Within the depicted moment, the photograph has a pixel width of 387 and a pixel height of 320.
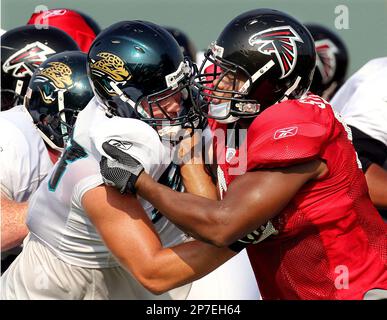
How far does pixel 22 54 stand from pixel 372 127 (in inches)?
86.7

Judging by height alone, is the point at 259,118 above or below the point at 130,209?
above

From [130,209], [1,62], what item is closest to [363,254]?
[130,209]

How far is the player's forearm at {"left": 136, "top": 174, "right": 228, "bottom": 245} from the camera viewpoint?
3223 mm

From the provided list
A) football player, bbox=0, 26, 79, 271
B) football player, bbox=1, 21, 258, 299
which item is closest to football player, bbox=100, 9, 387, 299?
football player, bbox=1, 21, 258, 299

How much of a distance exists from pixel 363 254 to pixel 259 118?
65cm

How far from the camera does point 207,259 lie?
135 inches

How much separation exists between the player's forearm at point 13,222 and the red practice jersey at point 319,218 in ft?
4.52

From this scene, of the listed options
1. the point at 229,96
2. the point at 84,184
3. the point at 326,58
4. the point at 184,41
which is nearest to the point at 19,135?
the point at 84,184

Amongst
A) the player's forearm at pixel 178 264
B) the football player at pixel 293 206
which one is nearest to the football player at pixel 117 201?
the player's forearm at pixel 178 264

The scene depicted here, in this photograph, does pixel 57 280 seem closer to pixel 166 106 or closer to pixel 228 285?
pixel 166 106

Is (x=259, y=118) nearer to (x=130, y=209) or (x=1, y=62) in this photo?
(x=130, y=209)

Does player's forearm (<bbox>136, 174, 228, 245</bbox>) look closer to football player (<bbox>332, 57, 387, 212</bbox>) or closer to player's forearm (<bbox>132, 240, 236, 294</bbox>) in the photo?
player's forearm (<bbox>132, 240, 236, 294</bbox>)

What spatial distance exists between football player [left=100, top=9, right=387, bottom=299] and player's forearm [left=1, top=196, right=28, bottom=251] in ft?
3.71

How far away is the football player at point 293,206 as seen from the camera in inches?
126
